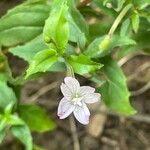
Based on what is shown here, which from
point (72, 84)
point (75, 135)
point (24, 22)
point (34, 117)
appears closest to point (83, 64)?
point (72, 84)

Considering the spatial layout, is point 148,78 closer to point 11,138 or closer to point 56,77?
point 56,77

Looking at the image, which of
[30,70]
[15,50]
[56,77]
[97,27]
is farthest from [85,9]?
[56,77]

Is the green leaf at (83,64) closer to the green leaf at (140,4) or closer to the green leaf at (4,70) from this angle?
the green leaf at (140,4)

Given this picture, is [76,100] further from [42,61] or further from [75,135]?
[75,135]

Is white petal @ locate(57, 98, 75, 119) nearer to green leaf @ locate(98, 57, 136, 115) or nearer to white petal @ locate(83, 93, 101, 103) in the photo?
white petal @ locate(83, 93, 101, 103)

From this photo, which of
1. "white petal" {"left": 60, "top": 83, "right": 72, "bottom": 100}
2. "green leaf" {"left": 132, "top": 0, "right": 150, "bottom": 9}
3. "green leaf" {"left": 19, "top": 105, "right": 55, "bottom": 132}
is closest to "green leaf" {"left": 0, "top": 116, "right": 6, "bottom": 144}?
"green leaf" {"left": 19, "top": 105, "right": 55, "bottom": 132}
